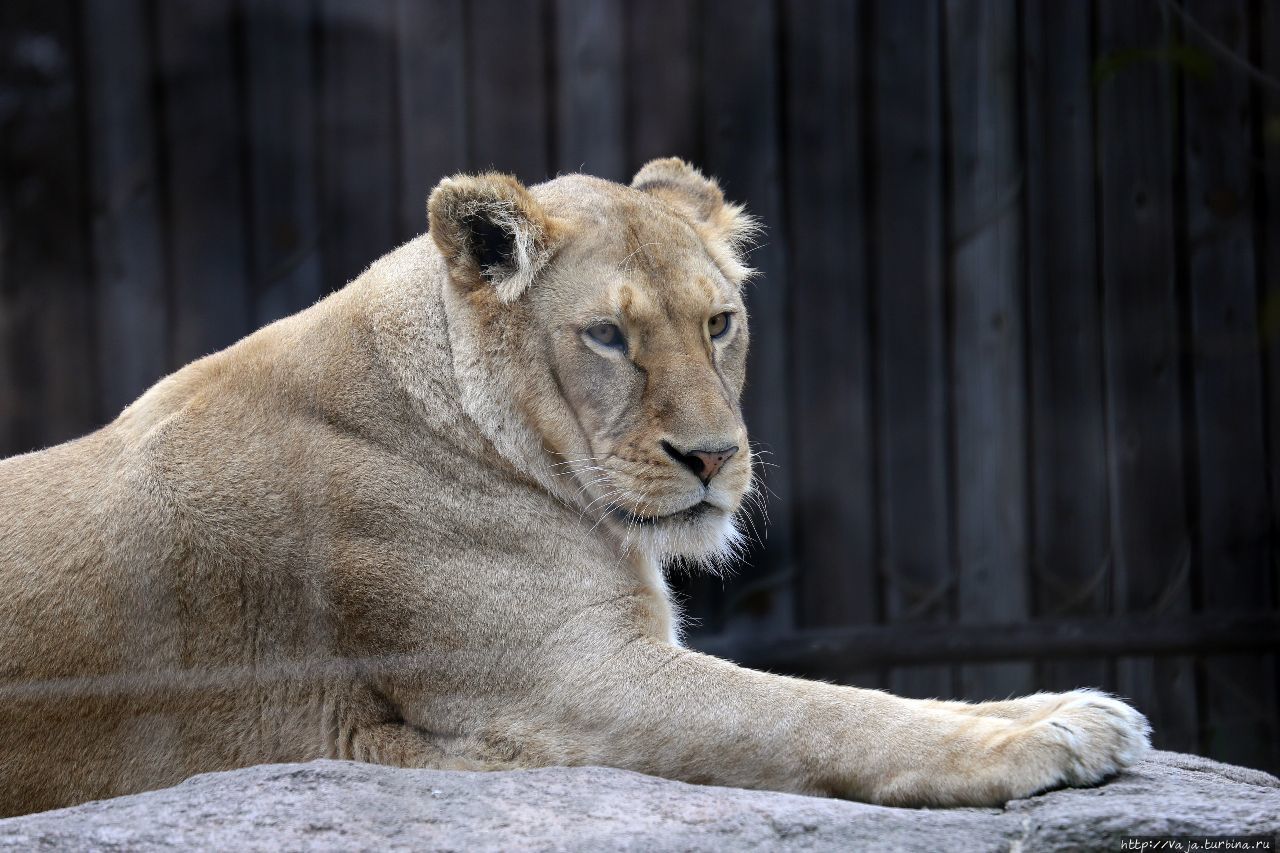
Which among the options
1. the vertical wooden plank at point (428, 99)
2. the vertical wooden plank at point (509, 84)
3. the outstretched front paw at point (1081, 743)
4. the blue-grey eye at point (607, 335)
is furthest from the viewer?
the vertical wooden plank at point (509, 84)

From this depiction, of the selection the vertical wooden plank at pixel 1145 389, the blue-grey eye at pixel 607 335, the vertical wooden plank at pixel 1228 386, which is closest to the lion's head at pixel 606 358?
the blue-grey eye at pixel 607 335

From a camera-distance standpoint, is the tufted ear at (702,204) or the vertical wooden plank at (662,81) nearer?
the tufted ear at (702,204)

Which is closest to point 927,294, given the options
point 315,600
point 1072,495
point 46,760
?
point 1072,495

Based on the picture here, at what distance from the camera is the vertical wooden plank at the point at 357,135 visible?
→ 12.3ft

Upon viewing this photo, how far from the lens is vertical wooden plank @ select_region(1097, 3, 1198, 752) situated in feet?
12.8

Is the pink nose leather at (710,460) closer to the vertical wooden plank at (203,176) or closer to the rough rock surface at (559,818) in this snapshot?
the rough rock surface at (559,818)

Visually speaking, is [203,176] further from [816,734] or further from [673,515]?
[816,734]

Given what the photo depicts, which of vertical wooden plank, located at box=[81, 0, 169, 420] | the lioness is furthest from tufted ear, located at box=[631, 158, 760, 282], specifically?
vertical wooden plank, located at box=[81, 0, 169, 420]

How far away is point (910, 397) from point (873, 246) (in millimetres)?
493

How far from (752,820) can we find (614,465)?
887 millimetres

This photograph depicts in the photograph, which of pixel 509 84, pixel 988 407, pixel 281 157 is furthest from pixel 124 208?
pixel 988 407

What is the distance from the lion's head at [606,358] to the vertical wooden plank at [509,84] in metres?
1.21

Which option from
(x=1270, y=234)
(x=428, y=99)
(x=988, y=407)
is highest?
(x=428, y=99)

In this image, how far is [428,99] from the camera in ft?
13.0
